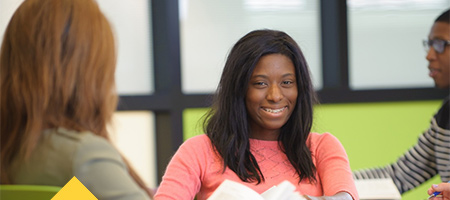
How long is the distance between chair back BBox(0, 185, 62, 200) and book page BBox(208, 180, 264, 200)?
0.54 meters

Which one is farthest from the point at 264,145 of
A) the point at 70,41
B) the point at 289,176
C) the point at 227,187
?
the point at 70,41

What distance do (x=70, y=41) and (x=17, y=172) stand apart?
0.86ft

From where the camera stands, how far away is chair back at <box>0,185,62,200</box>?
1017 mm

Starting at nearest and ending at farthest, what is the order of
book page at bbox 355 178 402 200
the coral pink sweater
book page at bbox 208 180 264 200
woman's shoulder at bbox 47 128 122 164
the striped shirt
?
1. woman's shoulder at bbox 47 128 122 164
2. book page at bbox 208 180 264 200
3. the coral pink sweater
4. book page at bbox 355 178 402 200
5. the striped shirt

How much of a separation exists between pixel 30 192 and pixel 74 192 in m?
0.07

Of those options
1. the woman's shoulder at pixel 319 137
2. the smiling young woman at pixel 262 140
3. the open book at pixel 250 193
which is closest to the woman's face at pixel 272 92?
the smiling young woman at pixel 262 140

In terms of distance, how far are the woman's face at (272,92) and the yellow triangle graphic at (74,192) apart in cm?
78

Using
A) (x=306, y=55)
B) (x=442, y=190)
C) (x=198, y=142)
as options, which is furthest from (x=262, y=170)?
(x=306, y=55)

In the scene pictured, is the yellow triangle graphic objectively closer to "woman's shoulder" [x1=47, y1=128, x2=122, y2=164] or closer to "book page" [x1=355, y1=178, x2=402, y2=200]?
"woman's shoulder" [x1=47, y1=128, x2=122, y2=164]

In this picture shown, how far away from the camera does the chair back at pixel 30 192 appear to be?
40.0 inches

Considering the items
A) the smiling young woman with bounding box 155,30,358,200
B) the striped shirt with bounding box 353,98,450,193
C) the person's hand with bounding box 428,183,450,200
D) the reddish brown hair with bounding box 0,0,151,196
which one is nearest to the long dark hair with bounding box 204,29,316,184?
the smiling young woman with bounding box 155,30,358,200

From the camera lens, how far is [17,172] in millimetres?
1077

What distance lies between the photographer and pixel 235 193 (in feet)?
4.84

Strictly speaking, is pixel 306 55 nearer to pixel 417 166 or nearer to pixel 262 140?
pixel 417 166
